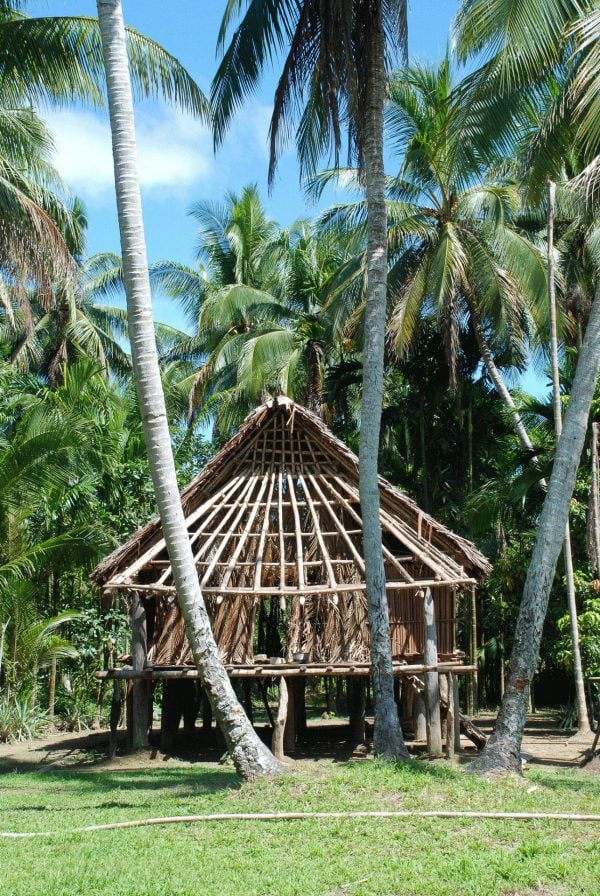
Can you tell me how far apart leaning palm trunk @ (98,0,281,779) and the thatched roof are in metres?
4.79

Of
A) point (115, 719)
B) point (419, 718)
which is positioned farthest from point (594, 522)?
point (115, 719)

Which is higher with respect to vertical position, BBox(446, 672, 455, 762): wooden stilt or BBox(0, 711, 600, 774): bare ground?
BBox(446, 672, 455, 762): wooden stilt

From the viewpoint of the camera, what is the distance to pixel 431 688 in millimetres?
14125

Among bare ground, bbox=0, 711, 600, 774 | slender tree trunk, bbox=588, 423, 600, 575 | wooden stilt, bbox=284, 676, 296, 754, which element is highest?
slender tree trunk, bbox=588, 423, 600, 575

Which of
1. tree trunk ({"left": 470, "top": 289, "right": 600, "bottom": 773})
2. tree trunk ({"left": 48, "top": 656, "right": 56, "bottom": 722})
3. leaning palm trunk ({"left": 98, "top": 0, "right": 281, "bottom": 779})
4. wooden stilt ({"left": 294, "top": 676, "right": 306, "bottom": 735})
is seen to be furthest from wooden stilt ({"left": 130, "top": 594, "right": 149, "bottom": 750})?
tree trunk ({"left": 470, "top": 289, "right": 600, "bottom": 773})

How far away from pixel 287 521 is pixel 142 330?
8917 millimetres

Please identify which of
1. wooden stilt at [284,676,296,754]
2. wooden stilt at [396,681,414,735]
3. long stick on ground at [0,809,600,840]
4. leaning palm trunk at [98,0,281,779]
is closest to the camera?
long stick on ground at [0,809,600,840]

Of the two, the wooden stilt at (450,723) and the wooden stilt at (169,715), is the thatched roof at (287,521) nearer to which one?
the wooden stilt at (450,723)

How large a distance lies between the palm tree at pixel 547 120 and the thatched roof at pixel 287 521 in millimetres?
4314

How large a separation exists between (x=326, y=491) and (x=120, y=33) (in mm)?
9271

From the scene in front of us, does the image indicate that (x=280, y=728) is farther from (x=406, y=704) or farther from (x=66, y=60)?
(x=66, y=60)

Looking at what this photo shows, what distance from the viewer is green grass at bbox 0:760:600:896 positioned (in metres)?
6.90

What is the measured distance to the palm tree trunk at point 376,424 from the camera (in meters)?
11.6

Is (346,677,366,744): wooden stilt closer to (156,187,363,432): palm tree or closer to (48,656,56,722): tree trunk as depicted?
(48,656,56,722): tree trunk
